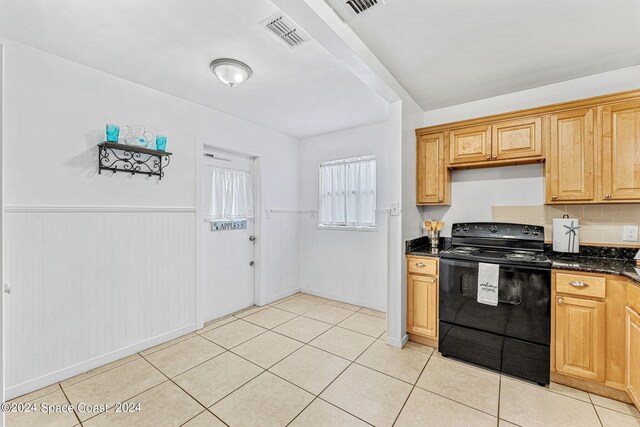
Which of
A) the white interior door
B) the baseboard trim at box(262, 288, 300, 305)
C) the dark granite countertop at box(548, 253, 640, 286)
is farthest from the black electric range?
the white interior door

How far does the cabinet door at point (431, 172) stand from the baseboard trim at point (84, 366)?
3.02 metres

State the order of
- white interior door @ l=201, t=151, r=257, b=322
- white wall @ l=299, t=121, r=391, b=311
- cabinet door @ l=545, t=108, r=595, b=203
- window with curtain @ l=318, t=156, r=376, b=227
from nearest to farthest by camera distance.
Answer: cabinet door @ l=545, t=108, r=595, b=203 < white interior door @ l=201, t=151, r=257, b=322 < white wall @ l=299, t=121, r=391, b=311 < window with curtain @ l=318, t=156, r=376, b=227

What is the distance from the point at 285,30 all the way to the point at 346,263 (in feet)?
9.79

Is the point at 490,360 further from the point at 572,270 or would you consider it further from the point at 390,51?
the point at 390,51

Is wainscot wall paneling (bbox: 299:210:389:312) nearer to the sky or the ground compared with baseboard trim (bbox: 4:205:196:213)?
nearer to the ground

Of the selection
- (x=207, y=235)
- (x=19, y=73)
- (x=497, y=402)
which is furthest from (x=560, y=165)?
(x=19, y=73)

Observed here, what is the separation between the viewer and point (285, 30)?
1906mm

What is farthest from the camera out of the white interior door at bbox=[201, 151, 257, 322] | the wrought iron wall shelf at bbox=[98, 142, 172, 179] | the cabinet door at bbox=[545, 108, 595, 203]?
the white interior door at bbox=[201, 151, 257, 322]

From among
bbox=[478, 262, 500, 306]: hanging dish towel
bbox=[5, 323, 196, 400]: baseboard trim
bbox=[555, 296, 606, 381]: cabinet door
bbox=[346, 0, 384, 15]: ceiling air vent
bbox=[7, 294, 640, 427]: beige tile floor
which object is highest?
bbox=[346, 0, 384, 15]: ceiling air vent

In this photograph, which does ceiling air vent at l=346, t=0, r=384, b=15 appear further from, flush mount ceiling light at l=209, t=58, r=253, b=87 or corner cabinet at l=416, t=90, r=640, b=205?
corner cabinet at l=416, t=90, r=640, b=205

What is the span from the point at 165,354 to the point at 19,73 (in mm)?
2521

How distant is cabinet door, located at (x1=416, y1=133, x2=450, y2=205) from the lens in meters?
3.00

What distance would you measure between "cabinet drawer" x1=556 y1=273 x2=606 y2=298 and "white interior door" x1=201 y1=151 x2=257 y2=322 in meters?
3.32

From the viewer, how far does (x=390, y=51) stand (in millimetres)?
2193
